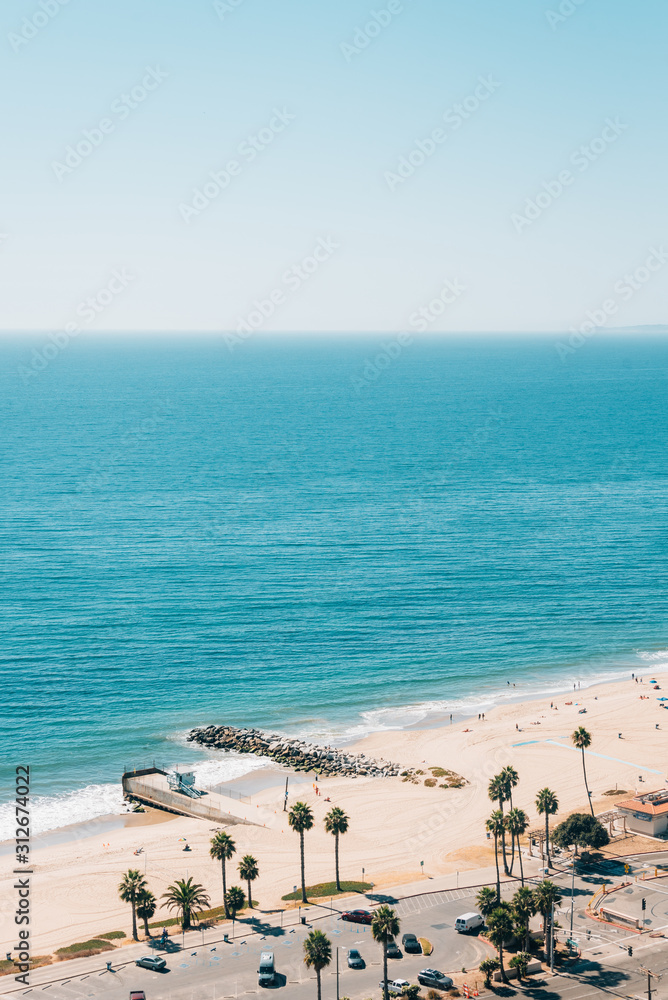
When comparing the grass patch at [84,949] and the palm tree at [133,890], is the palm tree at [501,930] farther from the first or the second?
the grass patch at [84,949]

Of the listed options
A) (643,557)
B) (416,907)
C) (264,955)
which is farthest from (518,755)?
(643,557)

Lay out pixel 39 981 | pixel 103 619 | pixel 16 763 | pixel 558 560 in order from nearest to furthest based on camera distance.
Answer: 1. pixel 39 981
2. pixel 16 763
3. pixel 103 619
4. pixel 558 560

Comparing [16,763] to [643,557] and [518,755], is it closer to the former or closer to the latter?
[518,755]

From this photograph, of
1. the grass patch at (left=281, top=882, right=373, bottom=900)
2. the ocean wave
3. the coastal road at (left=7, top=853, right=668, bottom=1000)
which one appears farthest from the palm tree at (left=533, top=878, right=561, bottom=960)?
the ocean wave

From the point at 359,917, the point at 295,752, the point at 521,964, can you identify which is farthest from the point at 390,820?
the point at 521,964

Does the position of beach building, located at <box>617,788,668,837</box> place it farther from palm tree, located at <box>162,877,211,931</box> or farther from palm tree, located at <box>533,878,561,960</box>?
palm tree, located at <box>162,877,211,931</box>

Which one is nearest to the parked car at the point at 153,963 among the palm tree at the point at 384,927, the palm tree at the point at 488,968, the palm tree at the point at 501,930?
the palm tree at the point at 384,927
